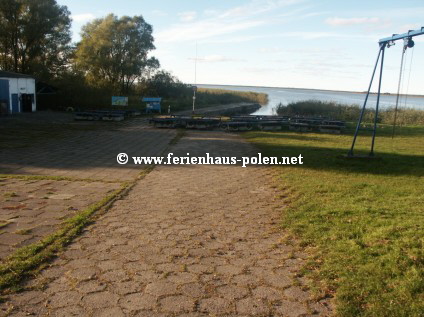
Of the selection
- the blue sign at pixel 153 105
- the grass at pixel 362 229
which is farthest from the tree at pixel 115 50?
the grass at pixel 362 229

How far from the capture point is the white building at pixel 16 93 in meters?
26.2

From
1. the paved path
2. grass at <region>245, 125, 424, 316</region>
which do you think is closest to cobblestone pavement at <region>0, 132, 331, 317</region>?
grass at <region>245, 125, 424, 316</region>

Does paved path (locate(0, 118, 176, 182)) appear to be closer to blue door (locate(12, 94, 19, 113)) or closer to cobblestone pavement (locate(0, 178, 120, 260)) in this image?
cobblestone pavement (locate(0, 178, 120, 260))

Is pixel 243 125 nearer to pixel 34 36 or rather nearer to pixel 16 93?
pixel 16 93

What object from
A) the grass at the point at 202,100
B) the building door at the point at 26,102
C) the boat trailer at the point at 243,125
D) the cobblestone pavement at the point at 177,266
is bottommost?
the cobblestone pavement at the point at 177,266

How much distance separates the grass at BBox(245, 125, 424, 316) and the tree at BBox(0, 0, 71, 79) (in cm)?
3482

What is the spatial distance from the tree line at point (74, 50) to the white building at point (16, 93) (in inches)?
171

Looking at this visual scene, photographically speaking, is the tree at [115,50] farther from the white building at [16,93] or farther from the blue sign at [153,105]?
the white building at [16,93]

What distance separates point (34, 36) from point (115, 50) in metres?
7.82

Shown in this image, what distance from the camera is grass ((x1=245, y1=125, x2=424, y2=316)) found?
3.37 meters

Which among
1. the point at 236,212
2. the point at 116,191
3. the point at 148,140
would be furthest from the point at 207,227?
the point at 148,140

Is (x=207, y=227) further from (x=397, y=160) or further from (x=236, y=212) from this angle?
(x=397, y=160)

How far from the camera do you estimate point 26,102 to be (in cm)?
2950

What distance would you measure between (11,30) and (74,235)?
37712mm
